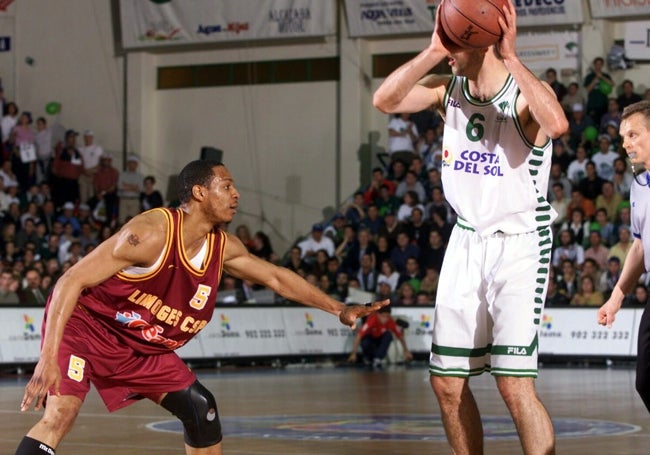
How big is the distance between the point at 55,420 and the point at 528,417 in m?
2.39

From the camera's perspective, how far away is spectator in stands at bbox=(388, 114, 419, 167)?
24562mm

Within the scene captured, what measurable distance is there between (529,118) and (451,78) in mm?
568

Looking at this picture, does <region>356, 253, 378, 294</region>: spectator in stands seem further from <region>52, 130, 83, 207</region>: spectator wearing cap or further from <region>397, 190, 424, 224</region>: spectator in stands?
<region>52, 130, 83, 207</region>: spectator wearing cap

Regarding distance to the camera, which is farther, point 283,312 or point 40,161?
point 40,161

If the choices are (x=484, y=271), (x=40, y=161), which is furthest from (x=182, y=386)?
(x=40, y=161)

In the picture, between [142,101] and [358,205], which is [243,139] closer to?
[142,101]

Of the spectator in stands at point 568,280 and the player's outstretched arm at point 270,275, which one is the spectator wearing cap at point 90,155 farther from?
the player's outstretched arm at point 270,275

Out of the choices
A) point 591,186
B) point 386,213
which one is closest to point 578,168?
point 591,186

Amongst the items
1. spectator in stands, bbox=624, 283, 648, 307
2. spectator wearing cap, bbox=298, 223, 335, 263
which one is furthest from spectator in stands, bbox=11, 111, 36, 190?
spectator in stands, bbox=624, 283, 648, 307

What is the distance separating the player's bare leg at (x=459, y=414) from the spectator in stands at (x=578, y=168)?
49.8 ft

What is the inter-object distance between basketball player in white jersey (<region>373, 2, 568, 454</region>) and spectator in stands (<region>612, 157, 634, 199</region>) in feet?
48.2

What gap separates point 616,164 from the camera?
2094 centimetres

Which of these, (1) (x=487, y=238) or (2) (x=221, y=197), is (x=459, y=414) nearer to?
(1) (x=487, y=238)

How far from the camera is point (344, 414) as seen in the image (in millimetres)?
11828
